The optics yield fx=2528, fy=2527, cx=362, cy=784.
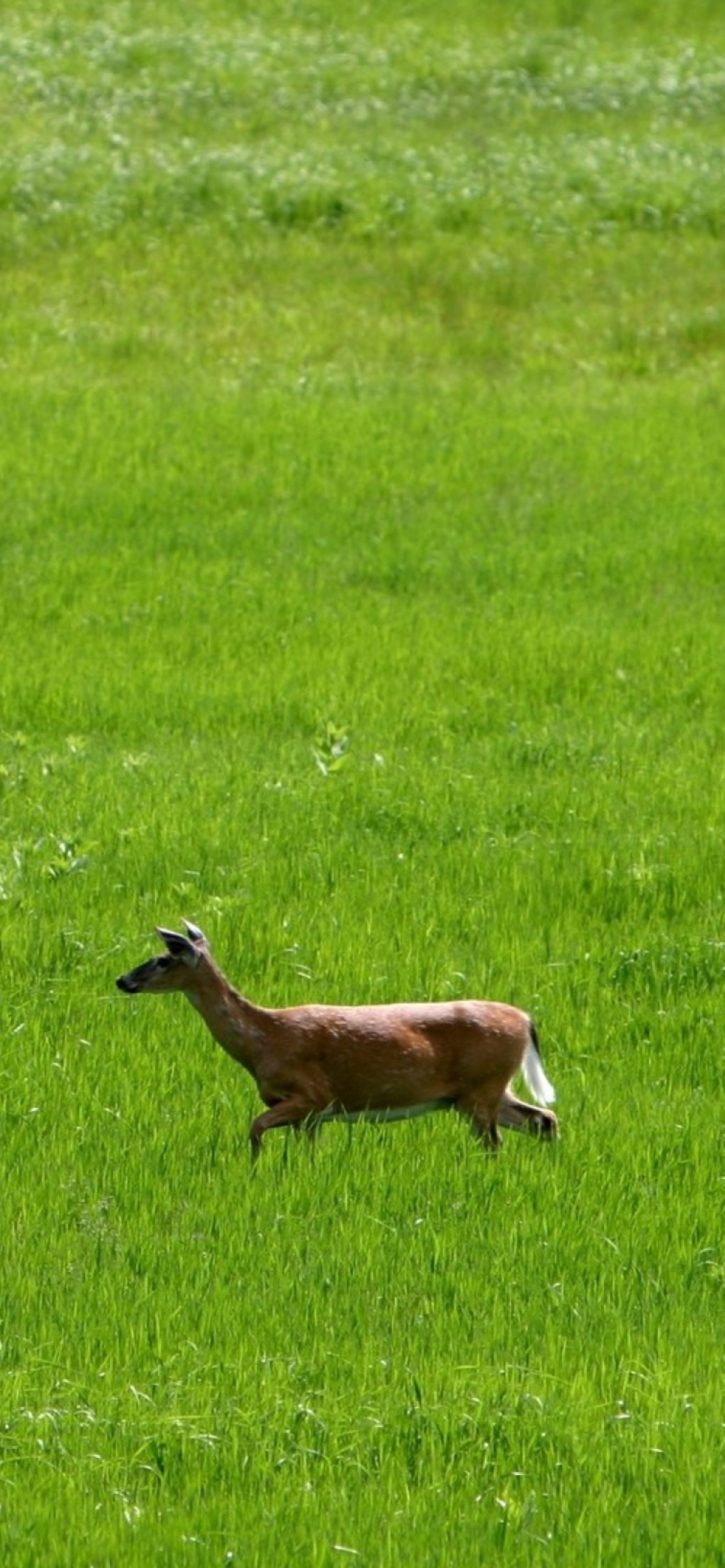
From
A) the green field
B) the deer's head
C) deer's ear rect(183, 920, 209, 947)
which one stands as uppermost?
deer's ear rect(183, 920, 209, 947)

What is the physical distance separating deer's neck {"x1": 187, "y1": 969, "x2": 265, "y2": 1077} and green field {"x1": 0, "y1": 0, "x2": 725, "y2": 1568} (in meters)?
0.32

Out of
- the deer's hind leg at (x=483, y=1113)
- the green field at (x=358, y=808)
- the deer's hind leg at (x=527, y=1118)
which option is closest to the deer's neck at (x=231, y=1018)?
the green field at (x=358, y=808)

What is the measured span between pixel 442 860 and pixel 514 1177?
4.24 m

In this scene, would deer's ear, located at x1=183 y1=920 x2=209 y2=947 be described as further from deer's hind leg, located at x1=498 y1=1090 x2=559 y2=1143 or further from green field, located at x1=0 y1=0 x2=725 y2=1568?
deer's hind leg, located at x1=498 y1=1090 x2=559 y2=1143

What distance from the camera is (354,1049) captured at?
8.21 meters

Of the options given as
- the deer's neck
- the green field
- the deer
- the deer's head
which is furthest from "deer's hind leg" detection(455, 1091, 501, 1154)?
the deer's head

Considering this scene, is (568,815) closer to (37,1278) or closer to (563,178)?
(37,1278)

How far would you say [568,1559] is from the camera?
5.70 metres

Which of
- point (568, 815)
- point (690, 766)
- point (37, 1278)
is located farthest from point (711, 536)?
point (37, 1278)

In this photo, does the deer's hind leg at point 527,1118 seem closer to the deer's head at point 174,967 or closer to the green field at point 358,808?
the green field at point 358,808

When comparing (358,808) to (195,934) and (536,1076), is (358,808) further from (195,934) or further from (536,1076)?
(195,934)

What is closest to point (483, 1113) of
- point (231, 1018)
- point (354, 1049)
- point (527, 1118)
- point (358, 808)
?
point (527, 1118)

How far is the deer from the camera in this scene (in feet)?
27.0

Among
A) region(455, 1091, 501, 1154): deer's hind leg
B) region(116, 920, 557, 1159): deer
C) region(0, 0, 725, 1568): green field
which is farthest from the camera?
region(455, 1091, 501, 1154): deer's hind leg
